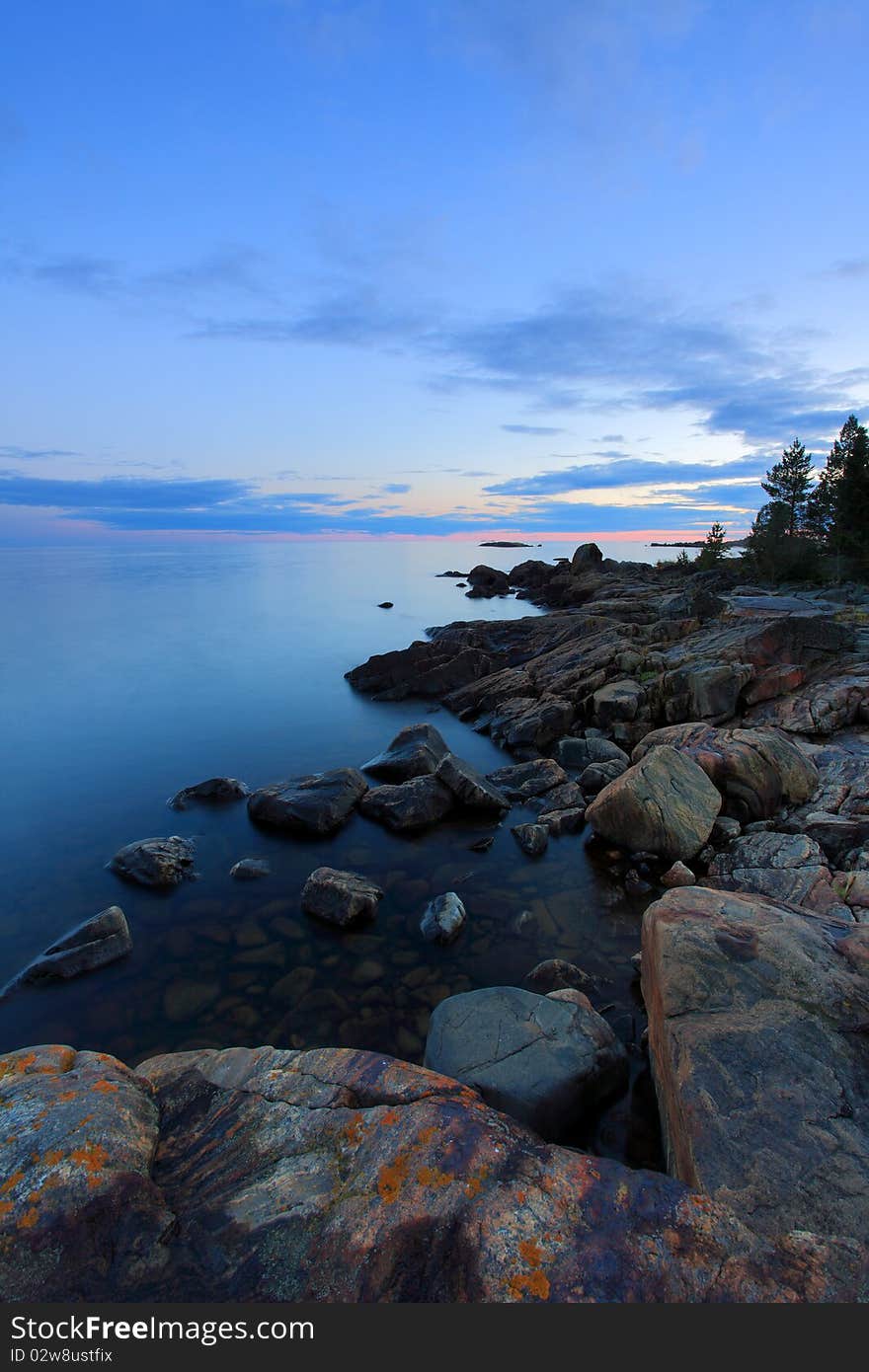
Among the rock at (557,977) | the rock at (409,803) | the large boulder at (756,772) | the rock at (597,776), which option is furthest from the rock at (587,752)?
the rock at (557,977)

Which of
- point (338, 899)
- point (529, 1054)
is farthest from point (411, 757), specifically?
point (529, 1054)

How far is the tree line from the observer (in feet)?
152

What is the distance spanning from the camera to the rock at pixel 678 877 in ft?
42.2

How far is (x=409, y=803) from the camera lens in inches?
→ 656

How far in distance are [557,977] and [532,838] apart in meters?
5.16

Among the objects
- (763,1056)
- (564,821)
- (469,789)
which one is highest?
(763,1056)

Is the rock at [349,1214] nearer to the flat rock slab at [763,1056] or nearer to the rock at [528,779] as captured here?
the flat rock slab at [763,1056]

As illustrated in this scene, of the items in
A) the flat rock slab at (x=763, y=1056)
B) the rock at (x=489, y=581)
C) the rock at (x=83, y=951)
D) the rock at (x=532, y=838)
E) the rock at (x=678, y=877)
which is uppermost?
the rock at (x=489, y=581)

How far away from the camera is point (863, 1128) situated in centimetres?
514

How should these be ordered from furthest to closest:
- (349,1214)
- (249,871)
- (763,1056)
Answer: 1. (249,871)
2. (763,1056)
3. (349,1214)

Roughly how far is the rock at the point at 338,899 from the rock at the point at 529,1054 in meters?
4.01

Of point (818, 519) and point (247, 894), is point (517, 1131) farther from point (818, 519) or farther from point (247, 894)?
point (818, 519)

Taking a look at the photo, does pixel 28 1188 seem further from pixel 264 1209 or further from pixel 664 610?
pixel 664 610

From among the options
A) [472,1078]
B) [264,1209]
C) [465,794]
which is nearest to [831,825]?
[465,794]
